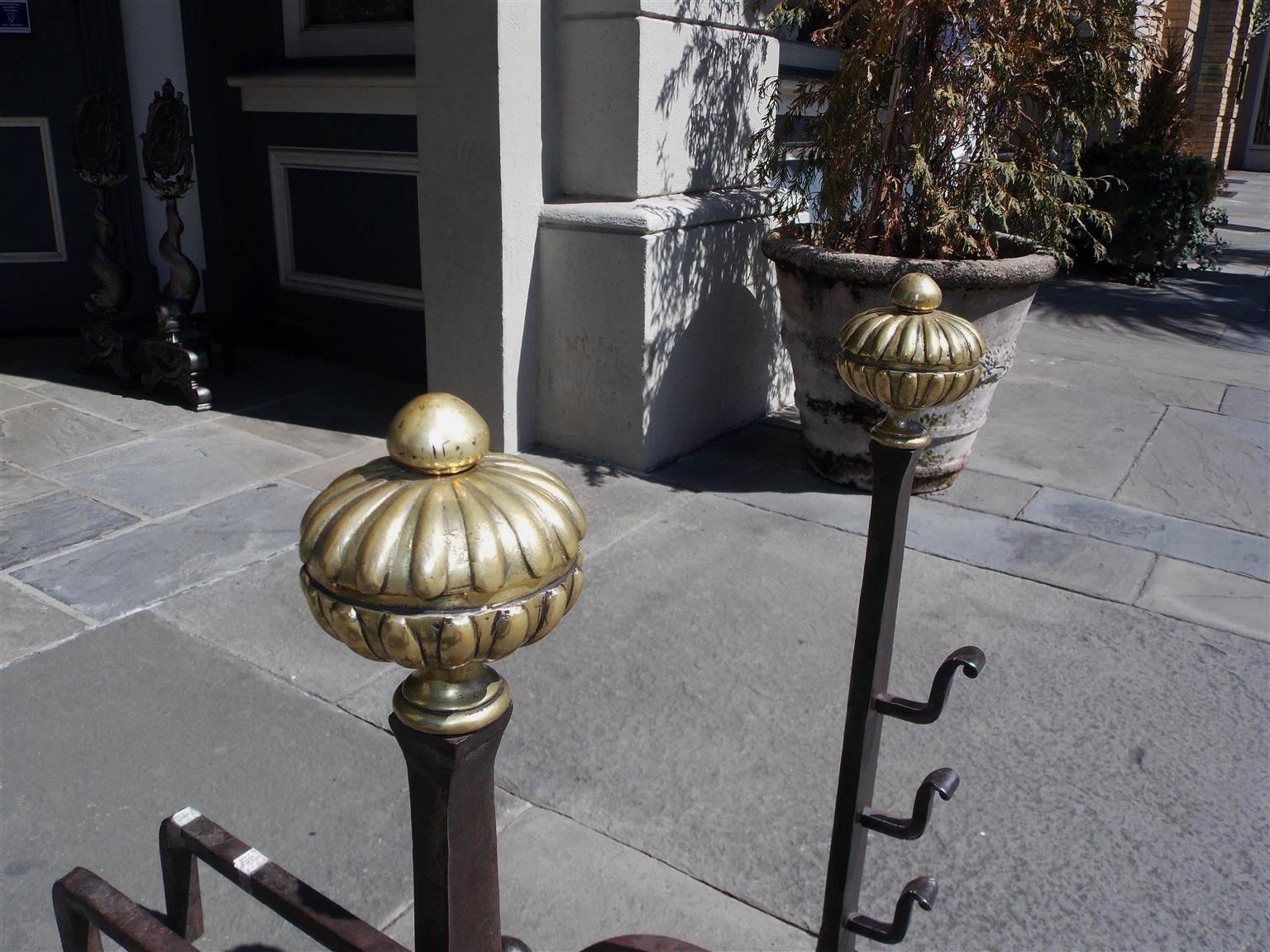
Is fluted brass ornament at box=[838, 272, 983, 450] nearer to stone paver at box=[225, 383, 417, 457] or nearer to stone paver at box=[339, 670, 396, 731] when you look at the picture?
stone paver at box=[339, 670, 396, 731]

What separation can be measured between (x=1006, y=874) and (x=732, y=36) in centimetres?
371

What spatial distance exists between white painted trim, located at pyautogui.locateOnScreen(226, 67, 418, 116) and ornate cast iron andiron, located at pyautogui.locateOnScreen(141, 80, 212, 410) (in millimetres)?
686

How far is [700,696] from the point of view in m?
3.01

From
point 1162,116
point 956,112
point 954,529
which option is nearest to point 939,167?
point 956,112

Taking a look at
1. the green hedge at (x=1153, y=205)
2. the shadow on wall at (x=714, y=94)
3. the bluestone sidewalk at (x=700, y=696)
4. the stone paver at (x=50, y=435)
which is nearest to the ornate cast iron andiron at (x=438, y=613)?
the bluestone sidewalk at (x=700, y=696)

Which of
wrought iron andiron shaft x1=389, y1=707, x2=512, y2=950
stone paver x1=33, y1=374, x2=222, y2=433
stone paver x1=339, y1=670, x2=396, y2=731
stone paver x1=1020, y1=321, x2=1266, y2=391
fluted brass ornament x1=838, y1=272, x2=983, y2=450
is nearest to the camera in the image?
wrought iron andiron shaft x1=389, y1=707, x2=512, y2=950

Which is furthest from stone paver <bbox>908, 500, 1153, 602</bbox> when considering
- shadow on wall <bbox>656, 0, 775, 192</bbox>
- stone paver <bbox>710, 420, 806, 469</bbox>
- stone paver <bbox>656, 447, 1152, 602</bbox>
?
shadow on wall <bbox>656, 0, 775, 192</bbox>

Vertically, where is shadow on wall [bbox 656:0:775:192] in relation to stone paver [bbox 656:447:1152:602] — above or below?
above

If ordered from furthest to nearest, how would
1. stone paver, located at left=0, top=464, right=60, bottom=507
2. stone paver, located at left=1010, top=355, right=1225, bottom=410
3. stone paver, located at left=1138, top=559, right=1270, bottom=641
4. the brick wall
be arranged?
the brick wall → stone paver, located at left=1010, top=355, right=1225, bottom=410 → stone paver, located at left=0, top=464, right=60, bottom=507 → stone paver, located at left=1138, top=559, right=1270, bottom=641

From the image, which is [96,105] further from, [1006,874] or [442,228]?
[1006,874]

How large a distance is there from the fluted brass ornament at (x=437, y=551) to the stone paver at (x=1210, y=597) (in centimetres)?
318

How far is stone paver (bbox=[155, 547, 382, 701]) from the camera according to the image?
3.08 metres

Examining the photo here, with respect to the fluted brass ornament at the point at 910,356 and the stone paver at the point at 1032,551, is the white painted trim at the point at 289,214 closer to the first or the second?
the stone paver at the point at 1032,551

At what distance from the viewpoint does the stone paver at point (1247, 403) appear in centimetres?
557
